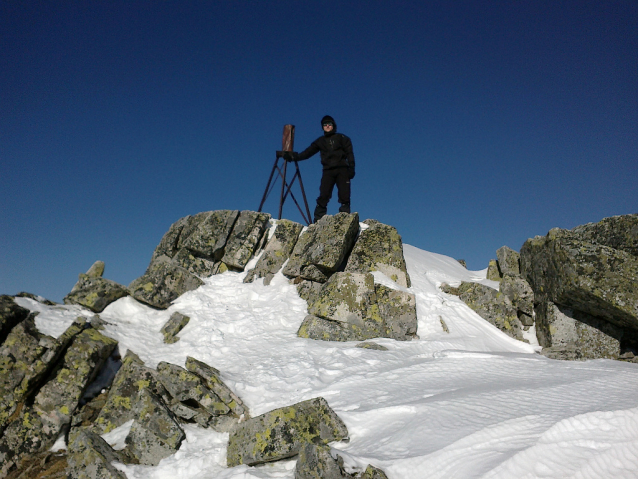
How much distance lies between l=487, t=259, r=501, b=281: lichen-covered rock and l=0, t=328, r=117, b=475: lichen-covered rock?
1265 cm

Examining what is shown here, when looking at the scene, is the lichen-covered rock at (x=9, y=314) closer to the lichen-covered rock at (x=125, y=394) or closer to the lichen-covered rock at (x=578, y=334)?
the lichen-covered rock at (x=125, y=394)

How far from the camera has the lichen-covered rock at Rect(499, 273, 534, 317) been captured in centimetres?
1170

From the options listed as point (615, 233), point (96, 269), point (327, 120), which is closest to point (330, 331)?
point (615, 233)

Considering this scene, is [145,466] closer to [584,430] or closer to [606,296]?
[584,430]

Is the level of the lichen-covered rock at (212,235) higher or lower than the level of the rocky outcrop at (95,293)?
higher

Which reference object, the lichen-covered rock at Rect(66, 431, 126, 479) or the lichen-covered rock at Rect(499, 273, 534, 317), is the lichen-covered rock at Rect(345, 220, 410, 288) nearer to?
the lichen-covered rock at Rect(499, 273, 534, 317)

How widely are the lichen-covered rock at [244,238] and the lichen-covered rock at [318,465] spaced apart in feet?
33.2

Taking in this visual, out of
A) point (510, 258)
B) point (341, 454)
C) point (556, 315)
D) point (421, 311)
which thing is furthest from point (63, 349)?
point (510, 258)

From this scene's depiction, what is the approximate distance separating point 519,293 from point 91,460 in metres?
11.3

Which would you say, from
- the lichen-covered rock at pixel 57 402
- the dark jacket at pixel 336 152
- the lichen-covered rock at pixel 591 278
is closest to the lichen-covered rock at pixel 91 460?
the lichen-covered rock at pixel 57 402

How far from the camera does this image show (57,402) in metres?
8.41

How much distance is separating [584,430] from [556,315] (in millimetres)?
7023

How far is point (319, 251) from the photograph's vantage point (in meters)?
13.3

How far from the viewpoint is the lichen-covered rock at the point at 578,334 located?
10.1 metres
